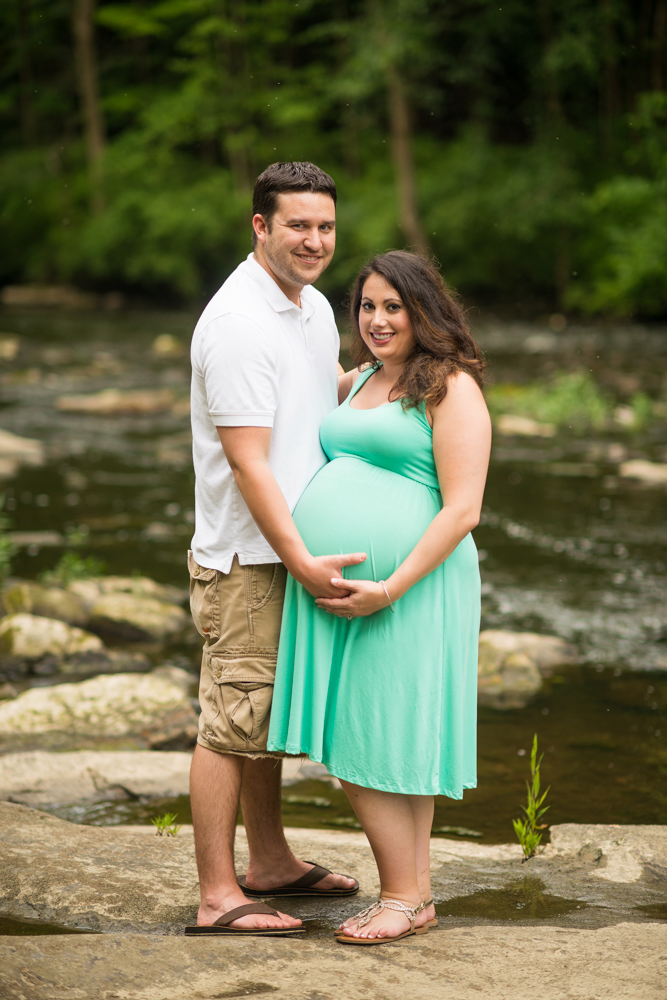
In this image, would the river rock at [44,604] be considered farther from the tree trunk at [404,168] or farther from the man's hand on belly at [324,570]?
the tree trunk at [404,168]

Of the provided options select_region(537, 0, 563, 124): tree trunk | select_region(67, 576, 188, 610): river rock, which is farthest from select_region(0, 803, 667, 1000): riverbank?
select_region(537, 0, 563, 124): tree trunk

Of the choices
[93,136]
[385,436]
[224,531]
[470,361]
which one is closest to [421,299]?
[470,361]

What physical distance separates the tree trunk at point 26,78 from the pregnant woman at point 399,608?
1055 inches

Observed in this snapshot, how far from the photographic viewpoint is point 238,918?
2.63 metres

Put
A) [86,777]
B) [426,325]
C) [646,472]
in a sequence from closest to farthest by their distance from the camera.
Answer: [426,325] → [86,777] → [646,472]

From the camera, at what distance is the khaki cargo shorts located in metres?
2.68

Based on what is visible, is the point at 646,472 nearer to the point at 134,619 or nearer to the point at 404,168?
the point at 134,619

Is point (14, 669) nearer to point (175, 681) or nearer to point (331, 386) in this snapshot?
point (175, 681)

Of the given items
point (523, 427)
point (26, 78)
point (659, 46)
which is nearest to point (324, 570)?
point (523, 427)

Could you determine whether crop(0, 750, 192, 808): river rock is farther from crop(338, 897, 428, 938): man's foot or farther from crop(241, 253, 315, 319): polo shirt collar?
crop(241, 253, 315, 319): polo shirt collar

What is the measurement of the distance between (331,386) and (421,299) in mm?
398

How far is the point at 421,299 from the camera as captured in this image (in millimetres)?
2672

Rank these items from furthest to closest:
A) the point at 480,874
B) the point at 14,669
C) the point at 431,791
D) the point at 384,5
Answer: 1. the point at 384,5
2. the point at 14,669
3. the point at 480,874
4. the point at 431,791

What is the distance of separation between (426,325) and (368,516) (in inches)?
21.1
